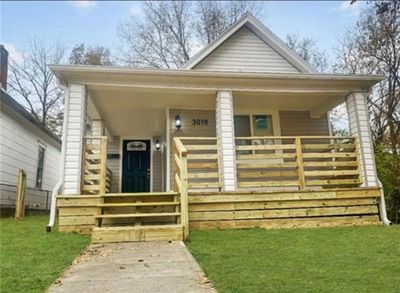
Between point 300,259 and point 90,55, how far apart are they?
20900 mm

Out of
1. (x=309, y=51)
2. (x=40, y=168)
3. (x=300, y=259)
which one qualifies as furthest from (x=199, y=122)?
(x=309, y=51)

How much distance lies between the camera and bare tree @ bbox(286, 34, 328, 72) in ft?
66.2

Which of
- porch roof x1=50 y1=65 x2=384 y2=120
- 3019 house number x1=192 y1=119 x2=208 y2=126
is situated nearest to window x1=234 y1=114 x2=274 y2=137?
porch roof x1=50 y1=65 x2=384 y2=120

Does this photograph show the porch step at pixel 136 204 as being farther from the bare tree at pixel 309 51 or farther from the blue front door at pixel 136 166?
Answer: the bare tree at pixel 309 51

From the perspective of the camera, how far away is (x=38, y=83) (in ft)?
66.6

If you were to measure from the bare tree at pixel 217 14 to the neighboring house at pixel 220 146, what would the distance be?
1242 centimetres

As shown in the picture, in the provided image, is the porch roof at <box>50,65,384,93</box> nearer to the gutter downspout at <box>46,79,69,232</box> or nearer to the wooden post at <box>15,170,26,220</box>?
the gutter downspout at <box>46,79,69,232</box>

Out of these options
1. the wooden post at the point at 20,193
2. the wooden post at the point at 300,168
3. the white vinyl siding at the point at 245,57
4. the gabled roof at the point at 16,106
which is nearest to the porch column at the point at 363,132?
the wooden post at the point at 300,168

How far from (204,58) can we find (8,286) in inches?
307

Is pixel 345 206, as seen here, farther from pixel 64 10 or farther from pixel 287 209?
pixel 64 10

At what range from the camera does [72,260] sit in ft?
13.1

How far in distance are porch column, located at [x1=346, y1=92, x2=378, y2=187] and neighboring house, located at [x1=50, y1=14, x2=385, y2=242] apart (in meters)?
0.02

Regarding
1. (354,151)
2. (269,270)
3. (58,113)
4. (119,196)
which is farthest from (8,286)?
(58,113)

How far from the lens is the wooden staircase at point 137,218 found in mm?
5102
